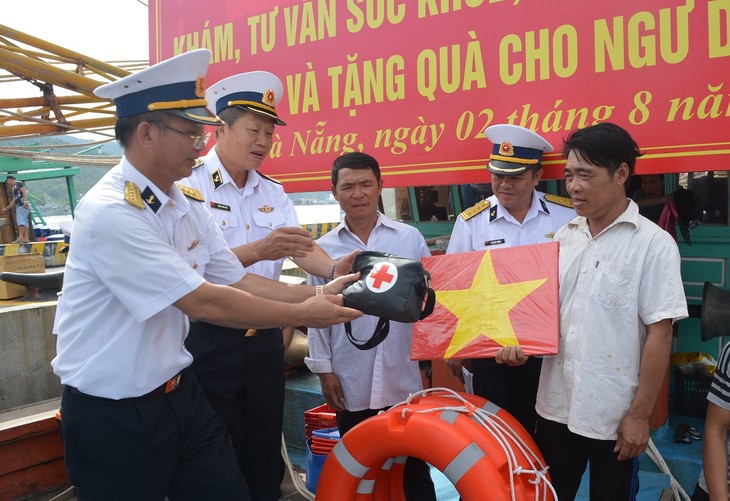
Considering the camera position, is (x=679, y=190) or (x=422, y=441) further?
(x=679, y=190)

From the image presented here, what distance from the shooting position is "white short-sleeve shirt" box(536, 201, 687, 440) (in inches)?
85.7

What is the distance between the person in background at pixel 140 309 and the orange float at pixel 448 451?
517mm

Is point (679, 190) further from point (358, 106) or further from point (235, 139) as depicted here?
point (235, 139)

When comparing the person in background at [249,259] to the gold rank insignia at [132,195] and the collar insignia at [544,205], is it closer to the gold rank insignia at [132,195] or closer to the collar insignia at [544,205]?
the gold rank insignia at [132,195]

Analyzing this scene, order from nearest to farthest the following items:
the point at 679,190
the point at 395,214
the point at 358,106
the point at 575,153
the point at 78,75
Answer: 1. the point at 575,153
2. the point at 358,106
3. the point at 679,190
4. the point at 395,214
5. the point at 78,75

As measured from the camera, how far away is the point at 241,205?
9.83ft

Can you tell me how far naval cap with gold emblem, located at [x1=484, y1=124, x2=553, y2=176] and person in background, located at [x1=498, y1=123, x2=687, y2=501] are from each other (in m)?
0.58

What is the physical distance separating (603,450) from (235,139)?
2.01 metres

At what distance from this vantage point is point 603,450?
2301 millimetres

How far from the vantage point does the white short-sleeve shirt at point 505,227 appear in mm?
3225

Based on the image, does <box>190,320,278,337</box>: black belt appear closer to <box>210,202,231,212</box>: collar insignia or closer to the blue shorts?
<box>210,202,231,212</box>: collar insignia

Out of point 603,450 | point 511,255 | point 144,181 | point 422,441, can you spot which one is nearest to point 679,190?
point 511,255

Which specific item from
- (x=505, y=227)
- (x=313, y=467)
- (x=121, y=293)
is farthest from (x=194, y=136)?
(x=313, y=467)

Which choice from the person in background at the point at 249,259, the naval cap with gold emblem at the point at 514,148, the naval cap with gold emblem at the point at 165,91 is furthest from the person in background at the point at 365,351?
the naval cap with gold emblem at the point at 165,91
